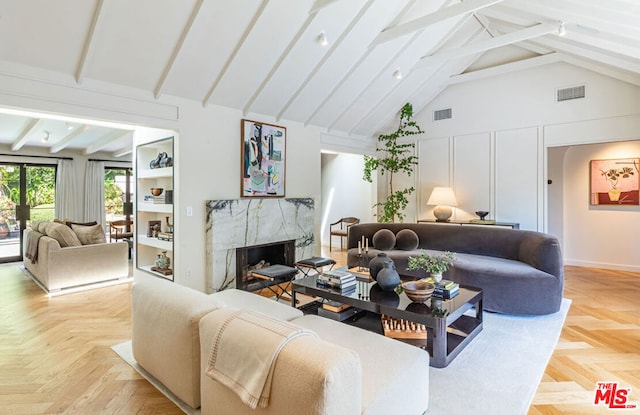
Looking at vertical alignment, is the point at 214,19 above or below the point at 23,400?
above

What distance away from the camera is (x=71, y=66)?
123 inches

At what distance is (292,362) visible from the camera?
4.20 ft

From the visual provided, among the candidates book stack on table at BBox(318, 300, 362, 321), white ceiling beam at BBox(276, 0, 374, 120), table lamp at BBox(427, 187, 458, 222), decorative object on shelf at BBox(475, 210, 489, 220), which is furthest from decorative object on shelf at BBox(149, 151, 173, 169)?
decorative object on shelf at BBox(475, 210, 489, 220)

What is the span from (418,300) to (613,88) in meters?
4.96

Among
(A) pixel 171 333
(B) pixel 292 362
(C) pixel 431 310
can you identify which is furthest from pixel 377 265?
(B) pixel 292 362

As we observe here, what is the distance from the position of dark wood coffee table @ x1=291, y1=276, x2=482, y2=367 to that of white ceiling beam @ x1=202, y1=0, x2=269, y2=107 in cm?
256

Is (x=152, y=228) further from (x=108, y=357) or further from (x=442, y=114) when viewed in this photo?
(x=442, y=114)

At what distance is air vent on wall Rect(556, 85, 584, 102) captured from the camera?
5207 mm

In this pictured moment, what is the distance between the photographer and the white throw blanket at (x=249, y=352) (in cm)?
133

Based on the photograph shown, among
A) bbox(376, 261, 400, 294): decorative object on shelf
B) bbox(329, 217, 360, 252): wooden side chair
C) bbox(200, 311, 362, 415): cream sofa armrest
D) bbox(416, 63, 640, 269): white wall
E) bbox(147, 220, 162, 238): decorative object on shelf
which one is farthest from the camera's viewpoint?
bbox(329, 217, 360, 252): wooden side chair

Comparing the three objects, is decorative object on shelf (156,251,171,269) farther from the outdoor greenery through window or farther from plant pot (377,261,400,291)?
the outdoor greenery through window

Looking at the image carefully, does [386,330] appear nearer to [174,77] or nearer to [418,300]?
[418,300]

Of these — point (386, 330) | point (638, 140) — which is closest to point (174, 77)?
point (386, 330)

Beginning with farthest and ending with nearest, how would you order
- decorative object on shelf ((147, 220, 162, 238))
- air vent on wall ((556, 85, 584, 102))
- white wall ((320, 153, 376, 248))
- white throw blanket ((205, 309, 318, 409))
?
white wall ((320, 153, 376, 248))
air vent on wall ((556, 85, 584, 102))
decorative object on shelf ((147, 220, 162, 238))
white throw blanket ((205, 309, 318, 409))
